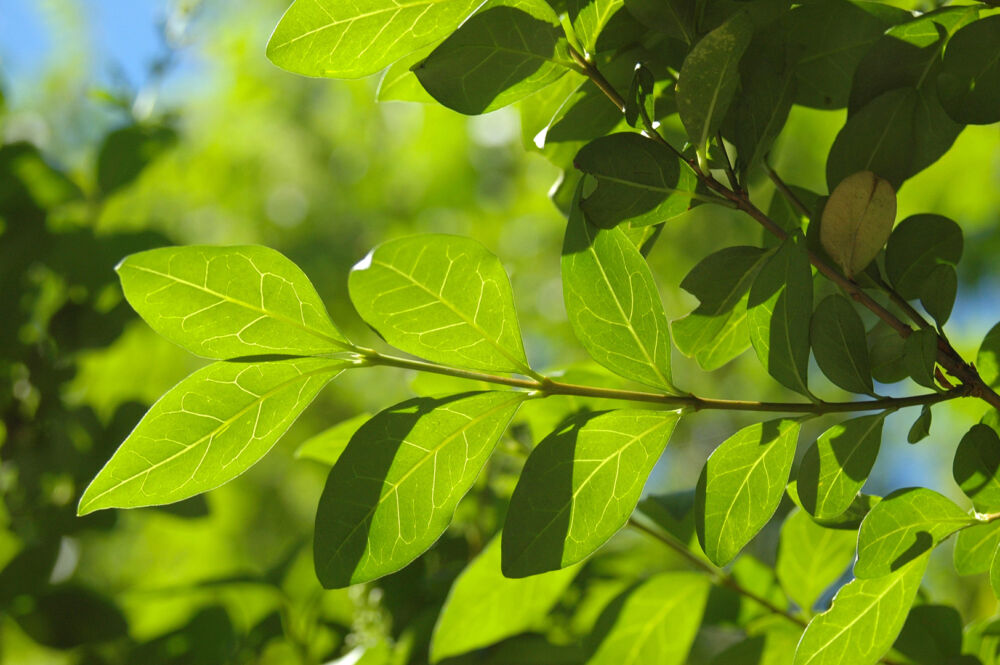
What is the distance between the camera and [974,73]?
0.30 metres

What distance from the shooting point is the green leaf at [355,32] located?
0.94 feet

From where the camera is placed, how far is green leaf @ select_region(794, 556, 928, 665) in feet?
0.99

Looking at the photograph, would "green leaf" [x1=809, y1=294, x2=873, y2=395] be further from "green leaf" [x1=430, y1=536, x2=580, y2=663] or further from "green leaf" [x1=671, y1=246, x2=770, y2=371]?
"green leaf" [x1=430, y1=536, x2=580, y2=663]

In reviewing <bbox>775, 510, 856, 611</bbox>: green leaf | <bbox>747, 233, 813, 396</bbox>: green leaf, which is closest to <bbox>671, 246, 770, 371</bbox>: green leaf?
<bbox>747, 233, 813, 396</bbox>: green leaf

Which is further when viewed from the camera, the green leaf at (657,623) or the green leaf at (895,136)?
the green leaf at (657,623)

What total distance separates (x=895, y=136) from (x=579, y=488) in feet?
0.59

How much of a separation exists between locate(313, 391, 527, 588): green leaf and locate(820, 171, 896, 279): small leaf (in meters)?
0.14

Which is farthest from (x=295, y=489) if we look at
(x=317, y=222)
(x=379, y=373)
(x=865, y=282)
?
(x=865, y=282)

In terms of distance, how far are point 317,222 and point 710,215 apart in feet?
4.33

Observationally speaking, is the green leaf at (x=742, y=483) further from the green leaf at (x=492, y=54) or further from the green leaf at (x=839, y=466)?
the green leaf at (x=492, y=54)

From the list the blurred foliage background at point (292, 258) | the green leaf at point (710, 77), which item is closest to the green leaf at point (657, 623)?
the blurred foliage background at point (292, 258)

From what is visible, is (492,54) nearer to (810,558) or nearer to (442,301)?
(442,301)

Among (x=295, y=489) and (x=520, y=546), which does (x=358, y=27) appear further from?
(x=295, y=489)

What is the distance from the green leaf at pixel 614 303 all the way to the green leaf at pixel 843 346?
0.06 meters
